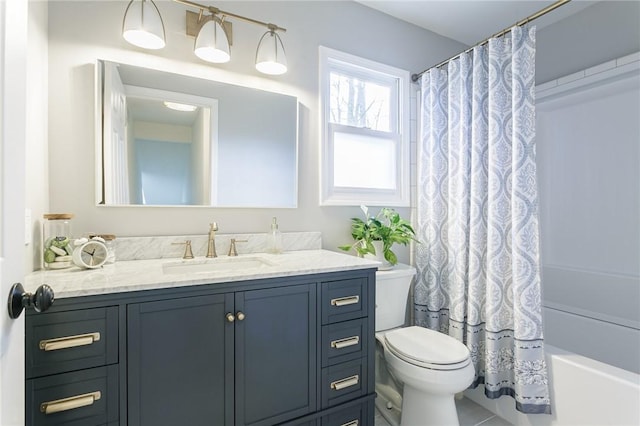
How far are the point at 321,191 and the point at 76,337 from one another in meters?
1.41

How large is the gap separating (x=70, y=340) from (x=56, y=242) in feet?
1.65

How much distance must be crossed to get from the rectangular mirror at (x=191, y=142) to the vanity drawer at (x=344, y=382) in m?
0.94

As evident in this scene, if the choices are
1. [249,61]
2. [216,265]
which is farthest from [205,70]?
[216,265]

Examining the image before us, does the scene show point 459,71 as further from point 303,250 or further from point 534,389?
point 534,389

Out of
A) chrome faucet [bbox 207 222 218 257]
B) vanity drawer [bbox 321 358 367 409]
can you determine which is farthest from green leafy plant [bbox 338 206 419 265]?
chrome faucet [bbox 207 222 218 257]

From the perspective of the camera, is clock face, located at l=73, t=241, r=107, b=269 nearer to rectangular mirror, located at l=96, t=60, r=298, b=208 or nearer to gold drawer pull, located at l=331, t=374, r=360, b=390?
rectangular mirror, located at l=96, t=60, r=298, b=208

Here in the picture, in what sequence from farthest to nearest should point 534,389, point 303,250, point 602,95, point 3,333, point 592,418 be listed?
point 602,95 → point 303,250 → point 534,389 → point 592,418 → point 3,333

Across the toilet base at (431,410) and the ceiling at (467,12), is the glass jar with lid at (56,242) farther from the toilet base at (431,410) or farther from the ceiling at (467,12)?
the ceiling at (467,12)

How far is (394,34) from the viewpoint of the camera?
232cm

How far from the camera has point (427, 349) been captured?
61.6 inches

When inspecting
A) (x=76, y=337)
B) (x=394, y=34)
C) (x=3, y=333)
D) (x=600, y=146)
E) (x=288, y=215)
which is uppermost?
(x=394, y=34)

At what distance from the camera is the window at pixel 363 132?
2.07m

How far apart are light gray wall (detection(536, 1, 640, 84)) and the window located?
1.24m

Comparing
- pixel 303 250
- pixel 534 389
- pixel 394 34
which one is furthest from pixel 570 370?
pixel 394 34
